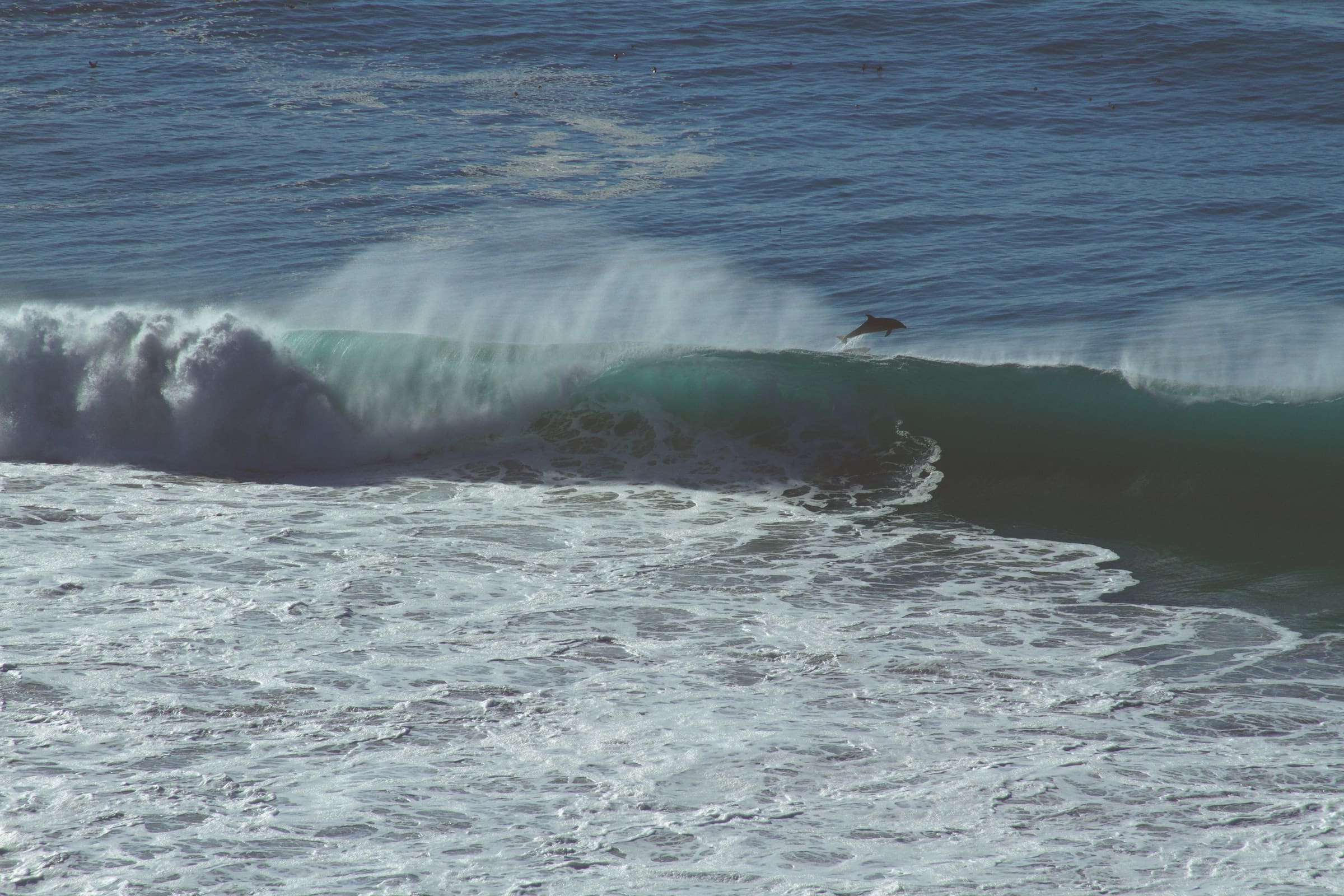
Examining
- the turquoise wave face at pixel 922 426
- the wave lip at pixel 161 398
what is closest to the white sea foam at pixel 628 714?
A: the turquoise wave face at pixel 922 426

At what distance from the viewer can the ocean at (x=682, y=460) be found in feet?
17.5

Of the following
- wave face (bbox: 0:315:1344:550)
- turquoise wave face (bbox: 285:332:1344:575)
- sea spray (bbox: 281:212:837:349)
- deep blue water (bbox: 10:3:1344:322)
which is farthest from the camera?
deep blue water (bbox: 10:3:1344:322)

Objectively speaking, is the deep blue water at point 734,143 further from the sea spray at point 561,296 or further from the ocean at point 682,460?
the sea spray at point 561,296

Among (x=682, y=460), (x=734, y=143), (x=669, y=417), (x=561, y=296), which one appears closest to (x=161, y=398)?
(x=561, y=296)

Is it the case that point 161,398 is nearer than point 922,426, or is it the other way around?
point 922,426

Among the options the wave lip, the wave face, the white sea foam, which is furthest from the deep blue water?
the white sea foam

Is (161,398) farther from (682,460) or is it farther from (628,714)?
(628,714)

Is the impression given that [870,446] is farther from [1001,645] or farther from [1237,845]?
[1237,845]

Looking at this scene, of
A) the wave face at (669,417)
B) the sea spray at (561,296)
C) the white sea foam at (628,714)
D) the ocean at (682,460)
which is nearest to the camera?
the white sea foam at (628,714)

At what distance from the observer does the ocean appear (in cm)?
532

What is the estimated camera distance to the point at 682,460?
36.0ft

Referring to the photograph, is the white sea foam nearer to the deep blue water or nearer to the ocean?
the ocean

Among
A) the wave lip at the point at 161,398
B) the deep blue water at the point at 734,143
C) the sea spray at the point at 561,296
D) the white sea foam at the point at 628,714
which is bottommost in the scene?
the white sea foam at the point at 628,714

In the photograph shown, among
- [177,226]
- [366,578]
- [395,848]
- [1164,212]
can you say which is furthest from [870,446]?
[177,226]
